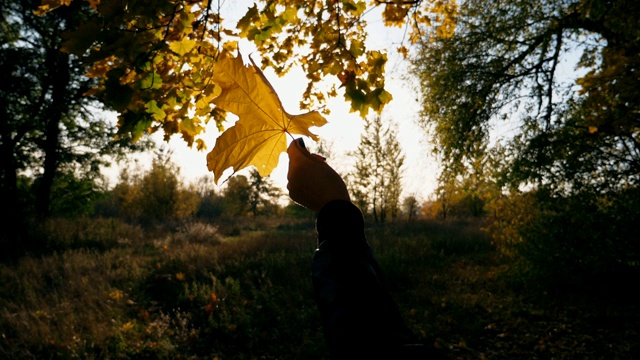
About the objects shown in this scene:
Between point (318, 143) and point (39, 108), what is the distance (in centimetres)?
1018

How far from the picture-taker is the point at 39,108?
438 inches

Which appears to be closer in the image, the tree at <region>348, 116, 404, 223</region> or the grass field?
the grass field

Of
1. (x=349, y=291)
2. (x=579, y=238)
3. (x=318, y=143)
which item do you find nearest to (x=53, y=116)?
(x=318, y=143)

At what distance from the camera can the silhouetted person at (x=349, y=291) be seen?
2.20 feet

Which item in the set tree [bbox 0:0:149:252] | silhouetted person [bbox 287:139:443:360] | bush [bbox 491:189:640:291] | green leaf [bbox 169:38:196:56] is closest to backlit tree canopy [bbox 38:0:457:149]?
green leaf [bbox 169:38:196:56]

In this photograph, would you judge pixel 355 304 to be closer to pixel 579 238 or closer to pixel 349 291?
pixel 349 291

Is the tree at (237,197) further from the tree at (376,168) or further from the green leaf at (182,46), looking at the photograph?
the green leaf at (182,46)

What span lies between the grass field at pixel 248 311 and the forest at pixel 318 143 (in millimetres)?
43

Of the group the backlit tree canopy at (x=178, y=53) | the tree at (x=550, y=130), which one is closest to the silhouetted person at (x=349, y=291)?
the backlit tree canopy at (x=178, y=53)

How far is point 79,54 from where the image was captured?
1.41 metres

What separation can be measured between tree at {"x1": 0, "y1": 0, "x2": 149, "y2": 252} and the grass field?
4145mm

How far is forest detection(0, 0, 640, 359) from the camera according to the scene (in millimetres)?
1718

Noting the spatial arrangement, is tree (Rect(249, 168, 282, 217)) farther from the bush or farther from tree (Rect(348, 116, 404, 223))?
the bush

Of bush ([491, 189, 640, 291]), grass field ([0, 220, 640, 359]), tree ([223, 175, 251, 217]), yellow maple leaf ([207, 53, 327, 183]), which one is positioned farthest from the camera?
tree ([223, 175, 251, 217])
